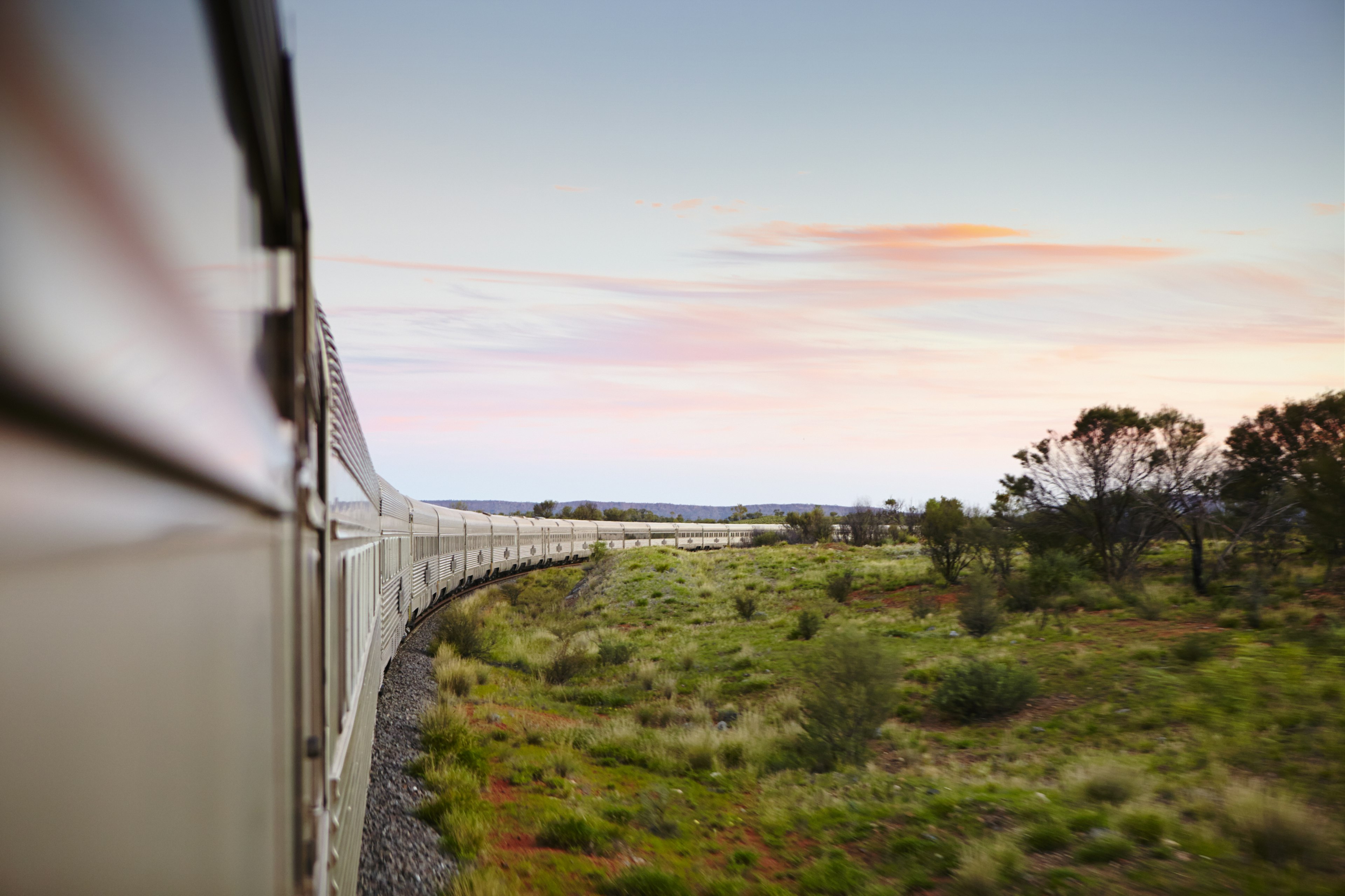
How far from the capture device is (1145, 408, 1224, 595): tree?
79.0 ft

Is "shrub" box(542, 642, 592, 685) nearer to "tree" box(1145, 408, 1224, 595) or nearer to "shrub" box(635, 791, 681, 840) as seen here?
"shrub" box(635, 791, 681, 840)

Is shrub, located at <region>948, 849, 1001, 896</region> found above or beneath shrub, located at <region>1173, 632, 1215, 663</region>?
beneath

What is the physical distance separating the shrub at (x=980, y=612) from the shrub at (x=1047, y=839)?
11872 millimetres

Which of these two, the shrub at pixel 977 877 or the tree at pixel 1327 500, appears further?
the tree at pixel 1327 500

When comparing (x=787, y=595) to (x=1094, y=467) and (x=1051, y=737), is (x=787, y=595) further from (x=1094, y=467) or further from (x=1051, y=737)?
(x=1051, y=737)

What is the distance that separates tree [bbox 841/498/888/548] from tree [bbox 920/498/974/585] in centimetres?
2239

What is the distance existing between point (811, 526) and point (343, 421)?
62.3 m

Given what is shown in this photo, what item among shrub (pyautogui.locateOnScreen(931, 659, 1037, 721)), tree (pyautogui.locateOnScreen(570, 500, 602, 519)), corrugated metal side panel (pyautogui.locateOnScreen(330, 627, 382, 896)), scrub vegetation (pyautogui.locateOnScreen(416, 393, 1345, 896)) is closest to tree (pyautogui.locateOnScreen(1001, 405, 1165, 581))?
scrub vegetation (pyautogui.locateOnScreen(416, 393, 1345, 896))

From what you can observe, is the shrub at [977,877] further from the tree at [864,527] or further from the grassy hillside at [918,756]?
the tree at [864,527]

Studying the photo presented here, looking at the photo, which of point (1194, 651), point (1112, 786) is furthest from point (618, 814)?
point (1194, 651)

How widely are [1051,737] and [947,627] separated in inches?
370

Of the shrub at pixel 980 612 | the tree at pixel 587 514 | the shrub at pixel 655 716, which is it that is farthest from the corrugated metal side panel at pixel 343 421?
the tree at pixel 587 514

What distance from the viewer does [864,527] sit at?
59.8m

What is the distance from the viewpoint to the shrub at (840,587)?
2958 cm
